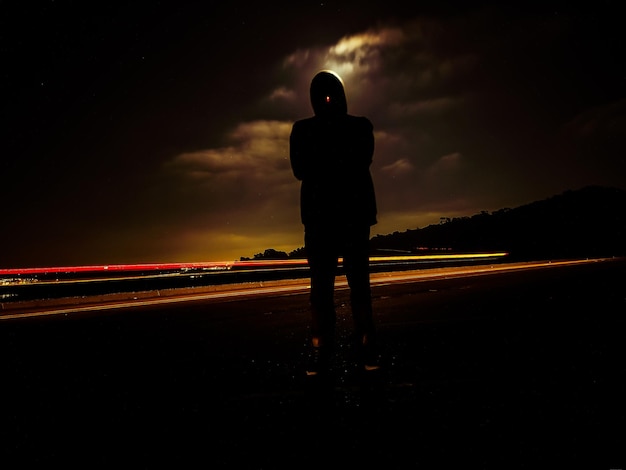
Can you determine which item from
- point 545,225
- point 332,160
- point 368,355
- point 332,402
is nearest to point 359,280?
point 368,355

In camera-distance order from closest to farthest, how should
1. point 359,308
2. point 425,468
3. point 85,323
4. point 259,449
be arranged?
point 425,468 → point 259,449 → point 359,308 → point 85,323

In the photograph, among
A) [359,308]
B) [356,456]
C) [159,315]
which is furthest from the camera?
[159,315]

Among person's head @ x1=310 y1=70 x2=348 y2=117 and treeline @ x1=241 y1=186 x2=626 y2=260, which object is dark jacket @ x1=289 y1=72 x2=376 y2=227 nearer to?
person's head @ x1=310 y1=70 x2=348 y2=117

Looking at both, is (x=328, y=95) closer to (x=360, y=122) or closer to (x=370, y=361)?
(x=360, y=122)

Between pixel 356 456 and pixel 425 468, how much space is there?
0.88 feet

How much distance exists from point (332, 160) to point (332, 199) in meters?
0.29

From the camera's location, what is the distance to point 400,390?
2.61 m

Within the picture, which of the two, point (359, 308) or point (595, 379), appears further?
point (359, 308)

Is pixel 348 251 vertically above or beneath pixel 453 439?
above

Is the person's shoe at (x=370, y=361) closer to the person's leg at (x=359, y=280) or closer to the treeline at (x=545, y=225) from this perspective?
the person's leg at (x=359, y=280)

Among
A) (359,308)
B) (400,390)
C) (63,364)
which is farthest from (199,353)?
(400,390)

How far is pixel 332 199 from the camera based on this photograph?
3.35 metres

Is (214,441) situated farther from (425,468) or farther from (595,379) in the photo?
(595,379)

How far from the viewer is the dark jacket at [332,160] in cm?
→ 336
